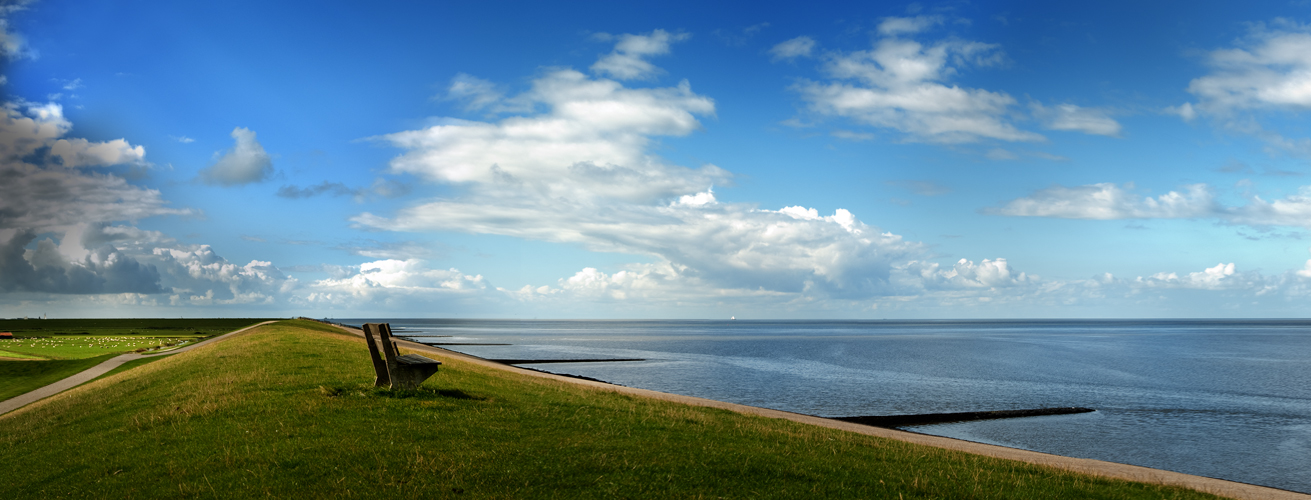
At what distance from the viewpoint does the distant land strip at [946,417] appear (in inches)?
1403

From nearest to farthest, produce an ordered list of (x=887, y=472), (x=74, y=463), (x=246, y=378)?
(x=74, y=463) < (x=887, y=472) < (x=246, y=378)

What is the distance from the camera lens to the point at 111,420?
46.8 ft

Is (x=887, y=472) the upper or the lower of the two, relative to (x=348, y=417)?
lower

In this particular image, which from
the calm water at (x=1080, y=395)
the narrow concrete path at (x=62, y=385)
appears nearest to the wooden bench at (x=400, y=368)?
the narrow concrete path at (x=62, y=385)

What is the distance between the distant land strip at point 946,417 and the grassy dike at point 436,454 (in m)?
19.8

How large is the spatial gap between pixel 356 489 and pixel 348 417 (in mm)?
4284

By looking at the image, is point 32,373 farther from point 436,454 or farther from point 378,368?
point 436,454

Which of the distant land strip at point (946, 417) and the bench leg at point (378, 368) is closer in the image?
the bench leg at point (378, 368)

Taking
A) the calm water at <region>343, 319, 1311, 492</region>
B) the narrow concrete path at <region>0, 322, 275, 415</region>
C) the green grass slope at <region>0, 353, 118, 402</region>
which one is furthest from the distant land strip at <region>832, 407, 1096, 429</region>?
the green grass slope at <region>0, 353, 118, 402</region>

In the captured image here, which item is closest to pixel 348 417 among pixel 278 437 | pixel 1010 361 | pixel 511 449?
pixel 278 437

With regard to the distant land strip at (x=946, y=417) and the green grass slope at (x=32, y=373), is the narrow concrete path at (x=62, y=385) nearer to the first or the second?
the green grass slope at (x=32, y=373)

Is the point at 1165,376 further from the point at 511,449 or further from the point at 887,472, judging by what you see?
the point at 511,449

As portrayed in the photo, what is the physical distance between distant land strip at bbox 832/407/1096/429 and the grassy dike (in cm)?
1983

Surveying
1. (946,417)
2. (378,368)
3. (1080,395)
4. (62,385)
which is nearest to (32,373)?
(62,385)
